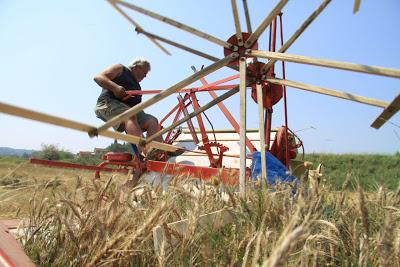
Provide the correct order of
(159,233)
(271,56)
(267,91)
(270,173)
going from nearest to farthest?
1. (159,233)
2. (271,56)
3. (270,173)
4. (267,91)

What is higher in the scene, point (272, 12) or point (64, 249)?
point (272, 12)

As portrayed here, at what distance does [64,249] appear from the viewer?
1107 millimetres

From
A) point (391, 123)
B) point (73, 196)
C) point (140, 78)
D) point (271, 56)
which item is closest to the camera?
point (73, 196)

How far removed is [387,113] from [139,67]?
3.59m

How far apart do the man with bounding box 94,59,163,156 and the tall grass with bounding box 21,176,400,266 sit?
2.48 meters

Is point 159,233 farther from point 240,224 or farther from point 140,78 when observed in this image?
point 140,78

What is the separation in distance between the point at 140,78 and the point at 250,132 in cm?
185

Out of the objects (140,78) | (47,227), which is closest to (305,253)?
(47,227)

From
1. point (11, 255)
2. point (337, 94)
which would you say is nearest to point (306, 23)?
point (337, 94)

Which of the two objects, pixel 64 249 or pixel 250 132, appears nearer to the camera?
pixel 64 249

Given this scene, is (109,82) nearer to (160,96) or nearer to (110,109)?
(110,109)

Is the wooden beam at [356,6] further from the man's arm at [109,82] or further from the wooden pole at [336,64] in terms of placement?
the man's arm at [109,82]

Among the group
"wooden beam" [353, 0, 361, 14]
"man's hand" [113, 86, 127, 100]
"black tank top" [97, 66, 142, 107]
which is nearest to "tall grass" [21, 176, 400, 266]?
"wooden beam" [353, 0, 361, 14]

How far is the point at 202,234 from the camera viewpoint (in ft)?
3.74
